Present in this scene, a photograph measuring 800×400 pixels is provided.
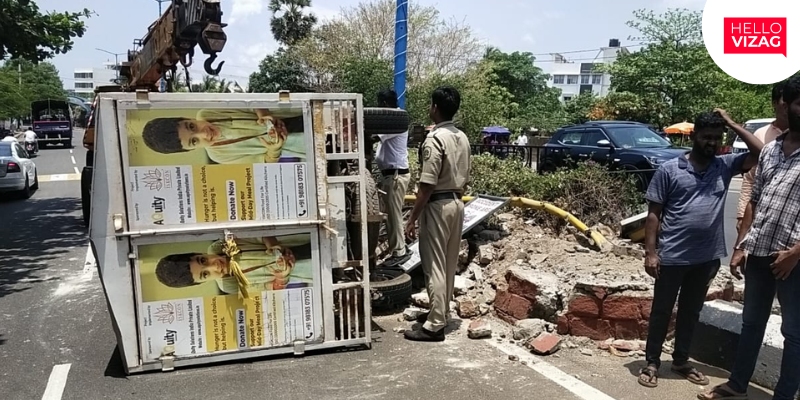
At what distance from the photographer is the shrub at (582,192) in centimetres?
692

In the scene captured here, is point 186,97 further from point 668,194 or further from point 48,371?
point 668,194

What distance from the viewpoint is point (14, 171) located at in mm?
14266

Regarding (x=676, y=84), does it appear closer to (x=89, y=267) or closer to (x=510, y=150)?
(x=510, y=150)

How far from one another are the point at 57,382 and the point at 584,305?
12.7 ft

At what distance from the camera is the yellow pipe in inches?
239

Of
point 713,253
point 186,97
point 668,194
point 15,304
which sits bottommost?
point 15,304

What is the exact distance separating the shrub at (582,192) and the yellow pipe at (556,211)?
0.52 feet

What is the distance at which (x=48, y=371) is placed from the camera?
424 centimetres

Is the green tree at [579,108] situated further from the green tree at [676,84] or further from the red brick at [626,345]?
the red brick at [626,345]

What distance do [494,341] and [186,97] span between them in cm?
296

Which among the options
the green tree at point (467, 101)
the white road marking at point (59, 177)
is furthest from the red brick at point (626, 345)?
the white road marking at point (59, 177)

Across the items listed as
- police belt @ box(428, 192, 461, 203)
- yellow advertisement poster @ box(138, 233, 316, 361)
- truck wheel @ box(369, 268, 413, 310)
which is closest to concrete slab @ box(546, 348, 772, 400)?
police belt @ box(428, 192, 461, 203)

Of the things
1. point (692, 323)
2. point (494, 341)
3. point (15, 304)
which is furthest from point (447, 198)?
point (15, 304)

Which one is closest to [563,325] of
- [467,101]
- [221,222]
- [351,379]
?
[351,379]
